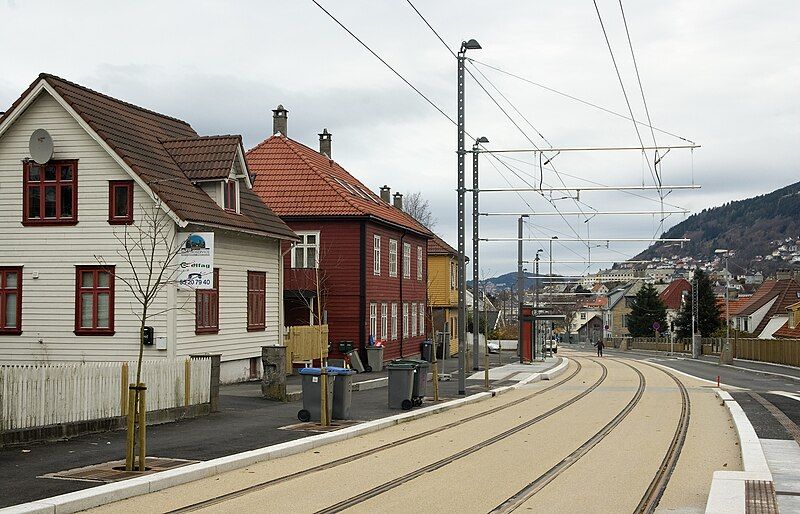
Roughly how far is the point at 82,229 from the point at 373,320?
17239 mm

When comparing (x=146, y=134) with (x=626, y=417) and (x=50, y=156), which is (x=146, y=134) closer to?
(x=50, y=156)

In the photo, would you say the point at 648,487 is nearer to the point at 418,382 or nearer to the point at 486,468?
the point at 486,468

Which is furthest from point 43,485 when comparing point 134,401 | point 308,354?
point 308,354

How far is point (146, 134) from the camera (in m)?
29.5

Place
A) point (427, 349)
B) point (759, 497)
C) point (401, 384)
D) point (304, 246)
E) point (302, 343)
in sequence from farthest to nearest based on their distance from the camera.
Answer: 1. point (427, 349)
2. point (304, 246)
3. point (302, 343)
4. point (401, 384)
5. point (759, 497)

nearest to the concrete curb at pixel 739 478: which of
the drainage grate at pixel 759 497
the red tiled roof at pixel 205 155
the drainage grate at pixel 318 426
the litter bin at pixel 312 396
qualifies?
the drainage grate at pixel 759 497

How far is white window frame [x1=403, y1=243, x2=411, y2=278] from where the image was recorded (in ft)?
157

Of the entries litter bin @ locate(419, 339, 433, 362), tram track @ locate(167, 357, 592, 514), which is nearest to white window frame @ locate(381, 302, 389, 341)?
litter bin @ locate(419, 339, 433, 362)

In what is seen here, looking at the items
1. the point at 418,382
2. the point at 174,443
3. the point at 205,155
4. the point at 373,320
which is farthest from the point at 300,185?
the point at 174,443

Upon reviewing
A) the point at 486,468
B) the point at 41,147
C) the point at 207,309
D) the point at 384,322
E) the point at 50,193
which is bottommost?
the point at 486,468

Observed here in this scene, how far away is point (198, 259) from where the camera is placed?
80.8 ft

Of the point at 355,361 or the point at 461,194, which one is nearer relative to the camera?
the point at 461,194

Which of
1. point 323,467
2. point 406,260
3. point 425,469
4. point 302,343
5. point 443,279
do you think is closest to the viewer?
point 425,469

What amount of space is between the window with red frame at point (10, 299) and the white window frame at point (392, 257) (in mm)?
20509
